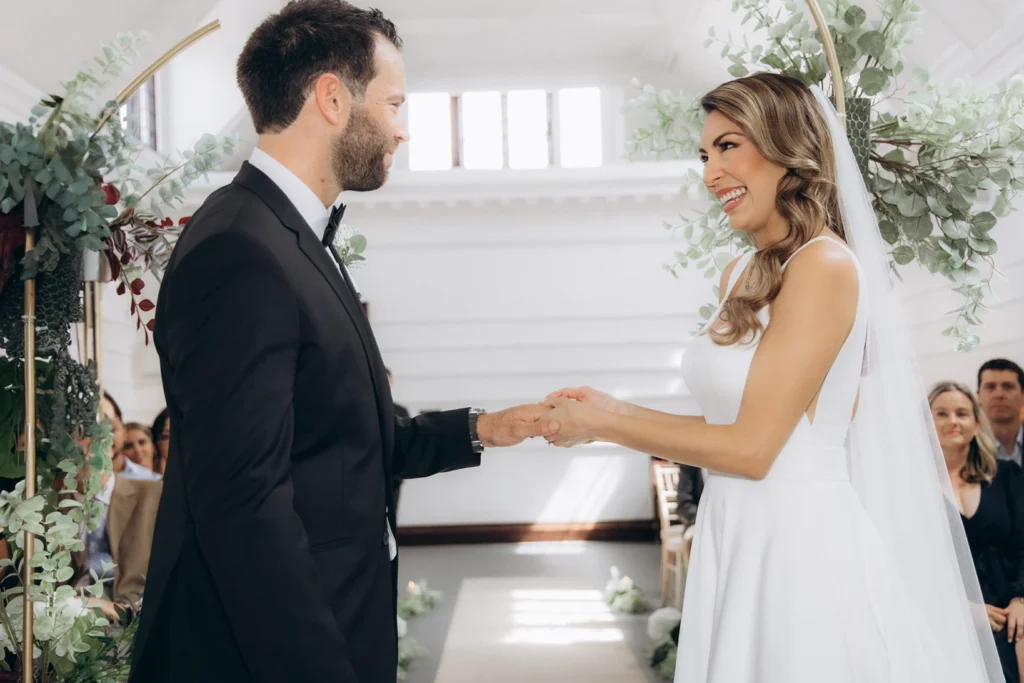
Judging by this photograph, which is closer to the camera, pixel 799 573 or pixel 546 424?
pixel 799 573

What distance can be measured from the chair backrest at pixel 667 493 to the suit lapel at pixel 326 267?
483cm

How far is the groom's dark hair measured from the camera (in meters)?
1.64

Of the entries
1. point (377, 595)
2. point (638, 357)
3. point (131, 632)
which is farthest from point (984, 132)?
point (638, 357)

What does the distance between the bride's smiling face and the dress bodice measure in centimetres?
18

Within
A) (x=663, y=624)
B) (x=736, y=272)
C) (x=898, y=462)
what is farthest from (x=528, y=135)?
(x=898, y=462)

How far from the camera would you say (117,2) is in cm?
548

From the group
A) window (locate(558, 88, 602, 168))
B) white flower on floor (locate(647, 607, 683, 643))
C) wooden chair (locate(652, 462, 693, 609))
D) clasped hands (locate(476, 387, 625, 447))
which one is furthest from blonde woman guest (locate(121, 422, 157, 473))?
window (locate(558, 88, 602, 168))

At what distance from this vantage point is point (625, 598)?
Answer: 259 inches

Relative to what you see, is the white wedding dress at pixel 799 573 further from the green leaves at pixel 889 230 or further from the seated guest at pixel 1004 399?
the seated guest at pixel 1004 399

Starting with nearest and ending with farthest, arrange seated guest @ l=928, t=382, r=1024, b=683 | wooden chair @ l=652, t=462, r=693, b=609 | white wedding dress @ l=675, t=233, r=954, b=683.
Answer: white wedding dress @ l=675, t=233, r=954, b=683 < seated guest @ l=928, t=382, r=1024, b=683 < wooden chair @ l=652, t=462, r=693, b=609

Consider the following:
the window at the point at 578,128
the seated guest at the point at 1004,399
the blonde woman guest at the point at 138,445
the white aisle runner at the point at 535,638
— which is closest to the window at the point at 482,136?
the window at the point at 578,128

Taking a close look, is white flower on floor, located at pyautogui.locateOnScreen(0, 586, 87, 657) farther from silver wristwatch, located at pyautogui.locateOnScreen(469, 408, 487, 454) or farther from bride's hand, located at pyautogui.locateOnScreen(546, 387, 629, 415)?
bride's hand, located at pyautogui.locateOnScreen(546, 387, 629, 415)

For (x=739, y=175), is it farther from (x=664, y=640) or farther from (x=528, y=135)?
(x=528, y=135)

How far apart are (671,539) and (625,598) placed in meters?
0.59
